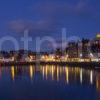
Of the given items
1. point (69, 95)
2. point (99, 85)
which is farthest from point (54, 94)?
point (99, 85)

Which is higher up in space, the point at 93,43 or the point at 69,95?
the point at 93,43

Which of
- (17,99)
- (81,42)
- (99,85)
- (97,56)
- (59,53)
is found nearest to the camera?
(17,99)

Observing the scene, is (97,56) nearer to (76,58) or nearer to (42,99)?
(76,58)

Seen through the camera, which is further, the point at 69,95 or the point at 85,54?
the point at 85,54

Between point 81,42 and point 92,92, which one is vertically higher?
point 81,42

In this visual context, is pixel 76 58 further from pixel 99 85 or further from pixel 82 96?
pixel 82 96

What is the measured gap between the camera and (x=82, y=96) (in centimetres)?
4434

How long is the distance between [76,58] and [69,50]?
73.7ft

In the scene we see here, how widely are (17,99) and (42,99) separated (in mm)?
2716

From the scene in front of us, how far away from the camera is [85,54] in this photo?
514 feet

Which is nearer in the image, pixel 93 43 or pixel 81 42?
pixel 93 43

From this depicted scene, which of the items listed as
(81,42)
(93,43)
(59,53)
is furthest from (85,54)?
(59,53)

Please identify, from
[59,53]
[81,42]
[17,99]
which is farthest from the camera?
[59,53]

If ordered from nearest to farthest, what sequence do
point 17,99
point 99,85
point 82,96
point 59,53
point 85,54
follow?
point 17,99 → point 82,96 → point 99,85 → point 85,54 → point 59,53
